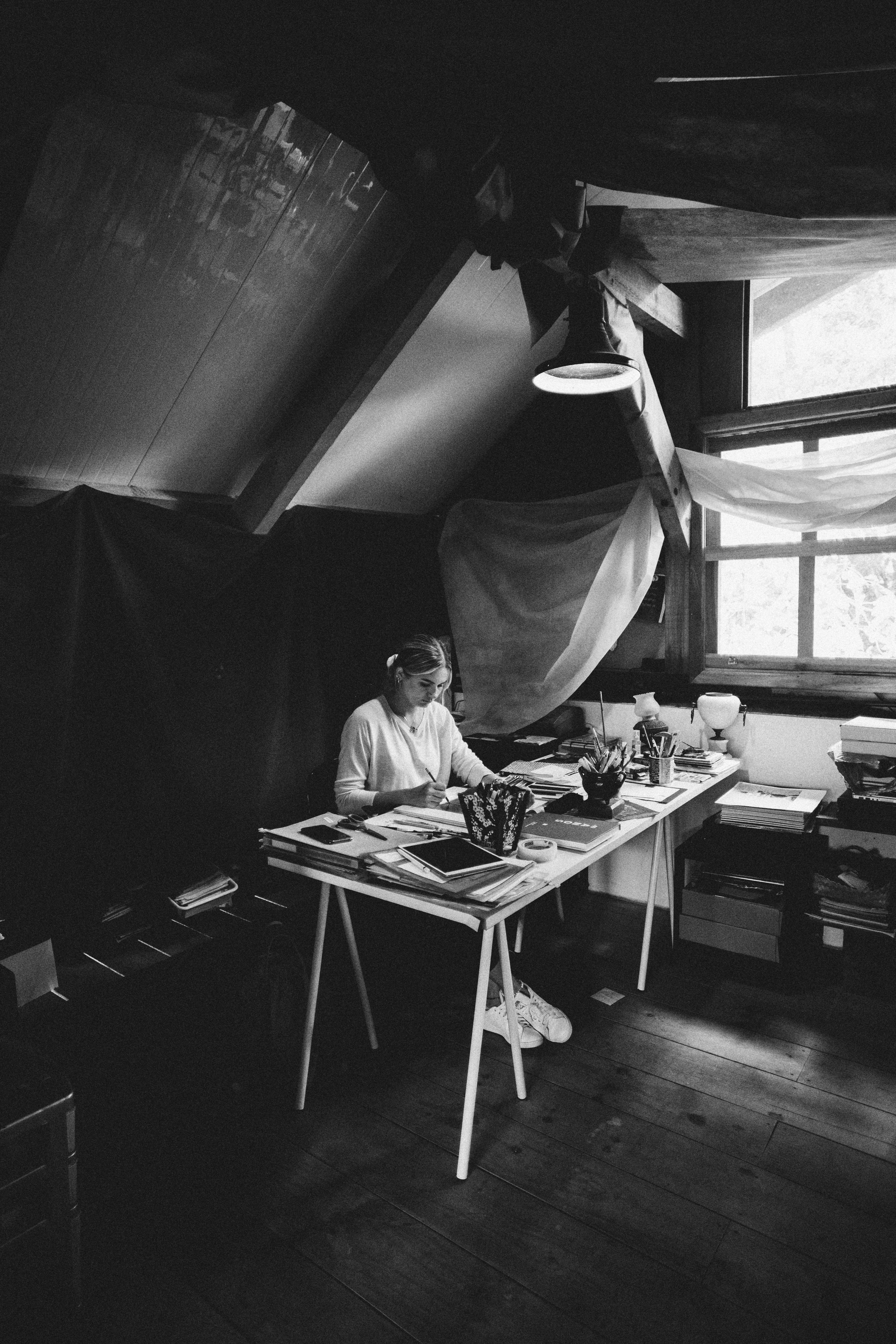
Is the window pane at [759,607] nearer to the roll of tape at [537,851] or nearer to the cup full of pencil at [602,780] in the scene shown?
the cup full of pencil at [602,780]

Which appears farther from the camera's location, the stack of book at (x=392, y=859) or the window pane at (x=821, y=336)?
the window pane at (x=821, y=336)

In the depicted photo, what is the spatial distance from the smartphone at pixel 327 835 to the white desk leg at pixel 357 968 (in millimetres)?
247

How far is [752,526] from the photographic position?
13.5 ft

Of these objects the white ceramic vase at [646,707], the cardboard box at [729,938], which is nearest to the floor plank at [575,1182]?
the cardboard box at [729,938]

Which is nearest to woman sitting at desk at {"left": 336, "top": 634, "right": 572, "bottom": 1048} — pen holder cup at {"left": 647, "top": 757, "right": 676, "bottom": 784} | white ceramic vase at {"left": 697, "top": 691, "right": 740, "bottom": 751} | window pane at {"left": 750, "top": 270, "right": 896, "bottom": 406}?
pen holder cup at {"left": 647, "top": 757, "right": 676, "bottom": 784}

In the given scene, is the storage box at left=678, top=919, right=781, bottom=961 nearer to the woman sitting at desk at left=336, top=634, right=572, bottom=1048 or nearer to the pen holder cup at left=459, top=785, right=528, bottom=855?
the woman sitting at desk at left=336, top=634, right=572, bottom=1048

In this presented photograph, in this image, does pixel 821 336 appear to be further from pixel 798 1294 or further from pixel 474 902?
pixel 798 1294

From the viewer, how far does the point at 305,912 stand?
3434 mm

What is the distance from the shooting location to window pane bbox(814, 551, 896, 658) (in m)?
3.72

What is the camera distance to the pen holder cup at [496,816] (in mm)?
2395

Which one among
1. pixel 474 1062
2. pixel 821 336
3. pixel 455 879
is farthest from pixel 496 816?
pixel 821 336

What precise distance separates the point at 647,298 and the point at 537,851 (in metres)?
2.59

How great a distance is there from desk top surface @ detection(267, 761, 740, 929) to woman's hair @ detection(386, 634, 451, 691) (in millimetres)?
670

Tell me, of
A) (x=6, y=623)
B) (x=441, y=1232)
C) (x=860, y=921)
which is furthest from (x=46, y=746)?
(x=860, y=921)
